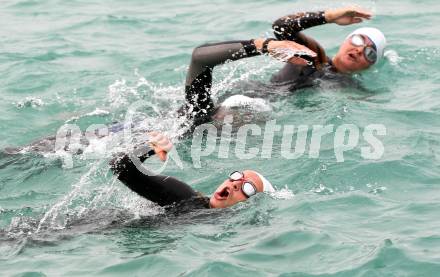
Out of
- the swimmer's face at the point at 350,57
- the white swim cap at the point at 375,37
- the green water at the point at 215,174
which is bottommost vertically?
the green water at the point at 215,174

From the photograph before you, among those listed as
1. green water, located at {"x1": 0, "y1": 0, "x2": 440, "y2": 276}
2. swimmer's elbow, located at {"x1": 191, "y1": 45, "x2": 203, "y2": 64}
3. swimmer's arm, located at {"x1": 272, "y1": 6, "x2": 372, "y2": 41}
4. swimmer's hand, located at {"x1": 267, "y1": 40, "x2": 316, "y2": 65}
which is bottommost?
green water, located at {"x1": 0, "y1": 0, "x2": 440, "y2": 276}

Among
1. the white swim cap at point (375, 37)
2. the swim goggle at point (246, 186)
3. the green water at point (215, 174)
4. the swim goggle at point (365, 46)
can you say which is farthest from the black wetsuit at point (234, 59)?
the swim goggle at point (246, 186)

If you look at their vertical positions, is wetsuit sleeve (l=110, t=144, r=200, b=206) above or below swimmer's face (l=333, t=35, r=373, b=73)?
below

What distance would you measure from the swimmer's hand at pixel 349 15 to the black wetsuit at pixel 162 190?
2724 millimetres

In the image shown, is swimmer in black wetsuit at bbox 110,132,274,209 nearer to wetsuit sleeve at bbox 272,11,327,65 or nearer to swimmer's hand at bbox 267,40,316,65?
swimmer's hand at bbox 267,40,316,65

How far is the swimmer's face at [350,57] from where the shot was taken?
37.2 ft

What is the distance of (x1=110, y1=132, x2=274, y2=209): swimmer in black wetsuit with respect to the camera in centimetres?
746

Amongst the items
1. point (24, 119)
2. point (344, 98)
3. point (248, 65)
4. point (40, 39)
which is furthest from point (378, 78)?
point (40, 39)

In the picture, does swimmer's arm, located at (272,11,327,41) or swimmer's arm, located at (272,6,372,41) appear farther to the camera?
swimmer's arm, located at (272,11,327,41)

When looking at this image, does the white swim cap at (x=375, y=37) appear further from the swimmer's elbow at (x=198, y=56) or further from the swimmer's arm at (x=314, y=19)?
the swimmer's elbow at (x=198, y=56)

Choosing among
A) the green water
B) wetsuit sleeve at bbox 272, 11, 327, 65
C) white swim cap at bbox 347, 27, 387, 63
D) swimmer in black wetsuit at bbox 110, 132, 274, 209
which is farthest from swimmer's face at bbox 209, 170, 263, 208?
white swim cap at bbox 347, 27, 387, 63

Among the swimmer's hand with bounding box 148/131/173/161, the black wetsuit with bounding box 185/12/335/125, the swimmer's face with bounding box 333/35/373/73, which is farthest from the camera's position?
the swimmer's face with bounding box 333/35/373/73

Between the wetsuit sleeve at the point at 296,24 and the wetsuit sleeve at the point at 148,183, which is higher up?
the wetsuit sleeve at the point at 296,24

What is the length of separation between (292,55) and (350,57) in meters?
3.14
